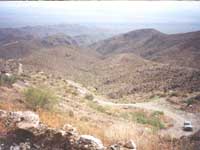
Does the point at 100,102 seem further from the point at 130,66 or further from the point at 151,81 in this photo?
the point at 130,66

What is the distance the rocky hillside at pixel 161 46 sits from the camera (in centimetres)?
8712

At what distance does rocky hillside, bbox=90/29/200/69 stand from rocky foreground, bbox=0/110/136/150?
6958 cm

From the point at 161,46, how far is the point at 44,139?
11885 cm

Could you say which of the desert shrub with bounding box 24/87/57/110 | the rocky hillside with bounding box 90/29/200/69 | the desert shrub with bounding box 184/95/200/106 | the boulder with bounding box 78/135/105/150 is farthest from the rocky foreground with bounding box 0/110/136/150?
the rocky hillside with bounding box 90/29/200/69

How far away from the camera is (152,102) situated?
35.5m

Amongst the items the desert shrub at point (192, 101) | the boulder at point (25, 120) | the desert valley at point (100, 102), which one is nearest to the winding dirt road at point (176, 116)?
the desert valley at point (100, 102)

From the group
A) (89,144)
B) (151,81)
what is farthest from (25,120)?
(151,81)

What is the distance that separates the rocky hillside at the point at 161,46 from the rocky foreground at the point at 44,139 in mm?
69584

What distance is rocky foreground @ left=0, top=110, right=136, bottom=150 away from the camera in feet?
19.4

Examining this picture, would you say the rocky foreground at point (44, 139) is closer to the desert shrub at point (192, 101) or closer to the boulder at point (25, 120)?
the boulder at point (25, 120)

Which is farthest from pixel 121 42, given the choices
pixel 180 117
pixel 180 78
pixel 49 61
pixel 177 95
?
pixel 180 117

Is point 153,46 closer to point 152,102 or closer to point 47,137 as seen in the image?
point 152,102

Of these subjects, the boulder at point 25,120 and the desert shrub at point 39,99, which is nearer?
the boulder at point 25,120

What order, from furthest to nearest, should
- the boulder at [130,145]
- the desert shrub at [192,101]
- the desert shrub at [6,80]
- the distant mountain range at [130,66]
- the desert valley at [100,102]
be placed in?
the distant mountain range at [130,66]
the desert shrub at [192,101]
the desert shrub at [6,80]
the desert valley at [100,102]
the boulder at [130,145]
